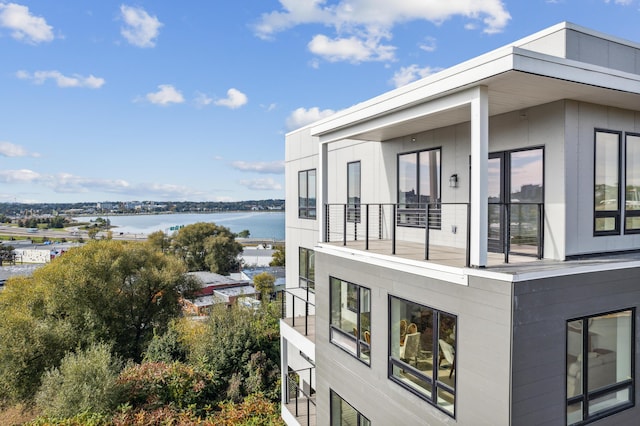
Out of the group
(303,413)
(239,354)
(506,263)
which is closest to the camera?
(506,263)

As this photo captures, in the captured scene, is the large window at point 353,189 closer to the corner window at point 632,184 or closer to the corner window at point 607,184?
the corner window at point 607,184

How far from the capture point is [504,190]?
695cm

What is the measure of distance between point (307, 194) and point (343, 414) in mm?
7723

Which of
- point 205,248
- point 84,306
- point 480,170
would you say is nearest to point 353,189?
point 480,170

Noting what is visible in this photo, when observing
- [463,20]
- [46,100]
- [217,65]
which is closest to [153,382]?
[463,20]

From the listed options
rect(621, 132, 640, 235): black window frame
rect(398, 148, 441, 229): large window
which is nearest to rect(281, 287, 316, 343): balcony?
rect(398, 148, 441, 229): large window

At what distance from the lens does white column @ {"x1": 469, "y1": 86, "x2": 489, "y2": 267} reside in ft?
16.7

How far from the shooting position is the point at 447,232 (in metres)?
8.41

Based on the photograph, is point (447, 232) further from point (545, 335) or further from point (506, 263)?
point (545, 335)

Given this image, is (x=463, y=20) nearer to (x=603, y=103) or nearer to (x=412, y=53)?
(x=412, y=53)

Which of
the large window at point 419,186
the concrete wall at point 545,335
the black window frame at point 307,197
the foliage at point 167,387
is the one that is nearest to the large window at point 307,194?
the black window frame at point 307,197

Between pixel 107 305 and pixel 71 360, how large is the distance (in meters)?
9.85

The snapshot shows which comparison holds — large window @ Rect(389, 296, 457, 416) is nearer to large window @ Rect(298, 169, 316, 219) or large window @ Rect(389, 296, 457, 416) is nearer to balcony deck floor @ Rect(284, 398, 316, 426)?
balcony deck floor @ Rect(284, 398, 316, 426)

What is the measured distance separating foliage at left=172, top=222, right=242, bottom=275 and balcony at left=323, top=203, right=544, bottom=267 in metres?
47.8
